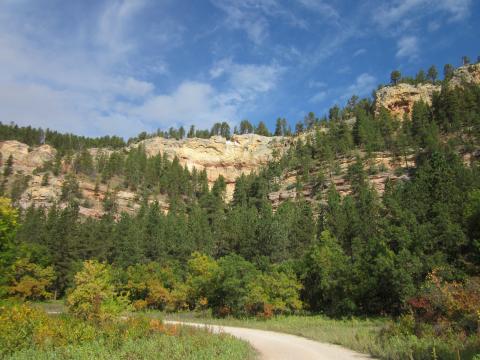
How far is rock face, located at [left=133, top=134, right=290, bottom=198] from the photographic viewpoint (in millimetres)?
136125

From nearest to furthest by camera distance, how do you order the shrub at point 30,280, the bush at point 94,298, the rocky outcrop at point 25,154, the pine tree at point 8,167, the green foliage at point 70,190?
the bush at point 94,298 → the shrub at point 30,280 → the green foliage at point 70,190 → the pine tree at point 8,167 → the rocky outcrop at point 25,154

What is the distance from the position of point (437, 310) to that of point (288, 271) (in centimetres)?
1887

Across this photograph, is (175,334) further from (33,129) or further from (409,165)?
(33,129)

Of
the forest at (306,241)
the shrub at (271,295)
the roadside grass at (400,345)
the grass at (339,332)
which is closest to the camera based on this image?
the roadside grass at (400,345)

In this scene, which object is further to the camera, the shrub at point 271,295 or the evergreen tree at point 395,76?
the evergreen tree at point 395,76

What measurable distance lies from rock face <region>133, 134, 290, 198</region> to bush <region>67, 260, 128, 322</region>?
106 metres

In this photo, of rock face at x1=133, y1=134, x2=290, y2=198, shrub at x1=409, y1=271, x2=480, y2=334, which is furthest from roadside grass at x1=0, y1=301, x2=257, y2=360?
rock face at x1=133, y1=134, x2=290, y2=198

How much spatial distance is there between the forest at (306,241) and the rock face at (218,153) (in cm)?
1445

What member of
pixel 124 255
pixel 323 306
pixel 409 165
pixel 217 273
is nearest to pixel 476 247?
pixel 323 306

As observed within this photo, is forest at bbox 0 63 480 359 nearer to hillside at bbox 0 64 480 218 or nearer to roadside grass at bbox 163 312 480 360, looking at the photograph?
roadside grass at bbox 163 312 480 360

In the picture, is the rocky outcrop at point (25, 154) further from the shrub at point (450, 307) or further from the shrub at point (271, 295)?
the shrub at point (450, 307)

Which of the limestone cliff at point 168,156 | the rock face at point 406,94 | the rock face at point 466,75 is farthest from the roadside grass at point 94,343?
the rock face at point 466,75

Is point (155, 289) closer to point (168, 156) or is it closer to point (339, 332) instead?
point (339, 332)

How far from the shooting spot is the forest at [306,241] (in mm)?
25109
